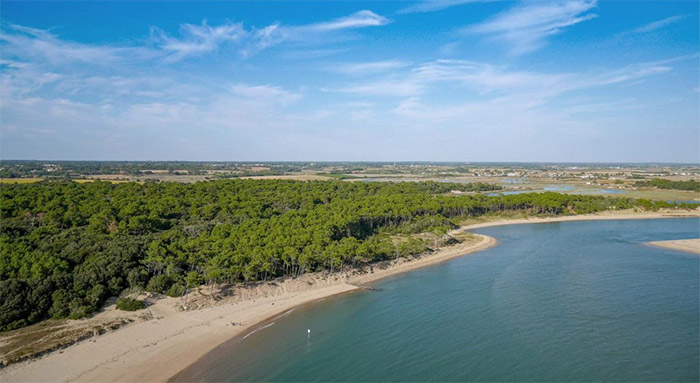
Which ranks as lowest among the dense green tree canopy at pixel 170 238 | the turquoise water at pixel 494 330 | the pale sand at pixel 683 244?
the turquoise water at pixel 494 330

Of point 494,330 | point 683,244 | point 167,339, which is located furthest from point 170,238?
point 683,244

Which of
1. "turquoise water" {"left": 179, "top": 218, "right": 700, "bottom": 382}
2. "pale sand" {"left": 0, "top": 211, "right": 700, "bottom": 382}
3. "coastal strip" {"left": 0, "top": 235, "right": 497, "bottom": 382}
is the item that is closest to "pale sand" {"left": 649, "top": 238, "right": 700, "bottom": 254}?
"turquoise water" {"left": 179, "top": 218, "right": 700, "bottom": 382}

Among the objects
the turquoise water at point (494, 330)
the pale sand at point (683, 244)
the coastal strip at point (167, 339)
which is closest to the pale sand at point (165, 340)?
the coastal strip at point (167, 339)

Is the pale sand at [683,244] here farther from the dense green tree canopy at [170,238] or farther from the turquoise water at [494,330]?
the dense green tree canopy at [170,238]

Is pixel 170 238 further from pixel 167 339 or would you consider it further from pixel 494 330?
pixel 494 330

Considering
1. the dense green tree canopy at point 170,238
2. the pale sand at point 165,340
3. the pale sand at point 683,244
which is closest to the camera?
the pale sand at point 165,340

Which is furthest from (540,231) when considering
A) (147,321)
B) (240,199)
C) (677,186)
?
(677,186)
